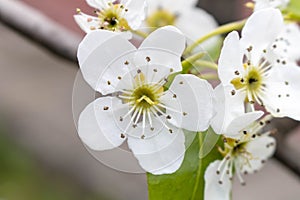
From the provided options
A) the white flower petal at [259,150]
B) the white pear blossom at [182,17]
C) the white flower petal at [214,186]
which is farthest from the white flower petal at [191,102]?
the white pear blossom at [182,17]

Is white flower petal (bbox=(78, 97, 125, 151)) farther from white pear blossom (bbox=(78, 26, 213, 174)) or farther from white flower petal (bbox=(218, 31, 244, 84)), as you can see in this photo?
white flower petal (bbox=(218, 31, 244, 84))

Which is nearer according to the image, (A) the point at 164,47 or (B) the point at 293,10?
(A) the point at 164,47

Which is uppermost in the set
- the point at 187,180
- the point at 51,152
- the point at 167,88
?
the point at 167,88

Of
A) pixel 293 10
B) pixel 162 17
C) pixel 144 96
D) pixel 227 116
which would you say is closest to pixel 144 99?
pixel 144 96

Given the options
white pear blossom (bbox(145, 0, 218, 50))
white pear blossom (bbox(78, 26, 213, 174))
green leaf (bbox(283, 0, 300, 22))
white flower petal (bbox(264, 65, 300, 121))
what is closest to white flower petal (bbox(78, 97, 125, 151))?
white pear blossom (bbox(78, 26, 213, 174))

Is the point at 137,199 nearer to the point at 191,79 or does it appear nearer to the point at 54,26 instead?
the point at 54,26

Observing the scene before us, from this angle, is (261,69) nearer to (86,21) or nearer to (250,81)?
(250,81)

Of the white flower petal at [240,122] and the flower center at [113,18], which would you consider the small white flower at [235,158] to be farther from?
the flower center at [113,18]
